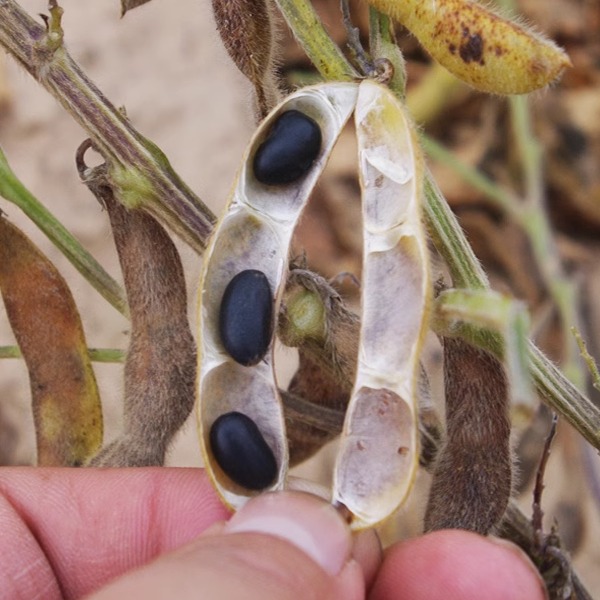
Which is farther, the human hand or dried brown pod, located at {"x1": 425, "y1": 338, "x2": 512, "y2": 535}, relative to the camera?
dried brown pod, located at {"x1": 425, "y1": 338, "x2": 512, "y2": 535}

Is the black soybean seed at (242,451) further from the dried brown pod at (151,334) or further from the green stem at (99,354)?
the green stem at (99,354)

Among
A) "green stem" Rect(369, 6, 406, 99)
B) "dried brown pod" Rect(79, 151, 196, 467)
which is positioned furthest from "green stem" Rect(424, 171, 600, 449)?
"dried brown pod" Rect(79, 151, 196, 467)

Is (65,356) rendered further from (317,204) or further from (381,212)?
(317,204)

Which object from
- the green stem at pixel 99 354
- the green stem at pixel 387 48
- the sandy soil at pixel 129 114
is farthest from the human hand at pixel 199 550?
the sandy soil at pixel 129 114

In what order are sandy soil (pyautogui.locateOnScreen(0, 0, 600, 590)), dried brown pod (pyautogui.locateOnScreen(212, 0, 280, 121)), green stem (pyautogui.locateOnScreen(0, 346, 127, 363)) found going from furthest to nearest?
sandy soil (pyautogui.locateOnScreen(0, 0, 600, 590)), green stem (pyautogui.locateOnScreen(0, 346, 127, 363)), dried brown pod (pyautogui.locateOnScreen(212, 0, 280, 121))

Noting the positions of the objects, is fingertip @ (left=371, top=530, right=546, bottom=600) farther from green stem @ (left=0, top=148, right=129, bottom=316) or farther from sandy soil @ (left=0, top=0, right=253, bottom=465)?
sandy soil @ (left=0, top=0, right=253, bottom=465)
